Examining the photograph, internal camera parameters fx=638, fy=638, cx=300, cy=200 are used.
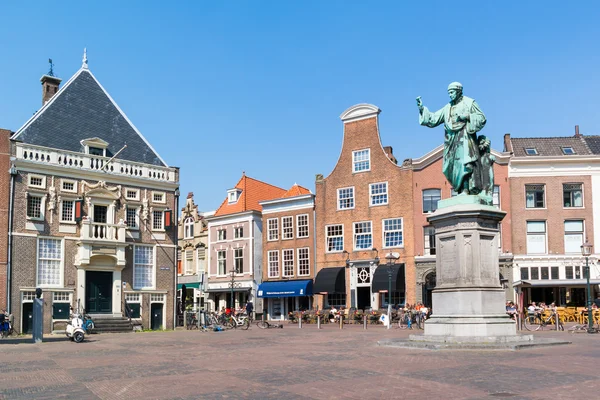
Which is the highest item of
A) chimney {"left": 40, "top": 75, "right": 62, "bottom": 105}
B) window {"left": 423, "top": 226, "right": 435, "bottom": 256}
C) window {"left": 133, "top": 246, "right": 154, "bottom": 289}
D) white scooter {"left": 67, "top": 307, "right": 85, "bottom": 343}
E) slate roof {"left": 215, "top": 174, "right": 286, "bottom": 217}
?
chimney {"left": 40, "top": 75, "right": 62, "bottom": 105}

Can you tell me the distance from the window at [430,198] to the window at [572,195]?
26.7ft

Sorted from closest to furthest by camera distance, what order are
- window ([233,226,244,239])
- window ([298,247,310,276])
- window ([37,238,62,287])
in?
window ([37,238,62,287]) < window ([298,247,310,276]) < window ([233,226,244,239])

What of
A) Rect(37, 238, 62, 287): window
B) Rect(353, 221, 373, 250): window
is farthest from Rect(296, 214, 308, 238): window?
Rect(37, 238, 62, 287): window

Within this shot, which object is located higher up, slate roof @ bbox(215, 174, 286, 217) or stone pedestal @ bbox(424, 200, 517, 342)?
slate roof @ bbox(215, 174, 286, 217)

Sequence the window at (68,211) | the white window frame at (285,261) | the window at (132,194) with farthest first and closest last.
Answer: the white window frame at (285,261) < the window at (132,194) < the window at (68,211)

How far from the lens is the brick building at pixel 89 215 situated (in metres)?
34.3

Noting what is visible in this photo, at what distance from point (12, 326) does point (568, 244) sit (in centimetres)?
3383

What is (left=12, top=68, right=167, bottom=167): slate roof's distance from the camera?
1438 inches

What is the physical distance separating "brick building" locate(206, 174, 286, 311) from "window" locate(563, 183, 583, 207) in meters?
23.6

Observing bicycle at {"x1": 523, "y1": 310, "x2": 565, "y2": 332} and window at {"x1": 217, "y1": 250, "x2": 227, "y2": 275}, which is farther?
window at {"x1": 217, "y1": 250, "x2": 227, "y2": 275}

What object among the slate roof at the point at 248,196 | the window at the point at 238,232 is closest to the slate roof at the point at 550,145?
the slate roof at the point at 248,196

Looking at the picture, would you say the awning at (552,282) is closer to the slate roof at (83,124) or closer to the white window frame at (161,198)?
the white window frame at (161,198)

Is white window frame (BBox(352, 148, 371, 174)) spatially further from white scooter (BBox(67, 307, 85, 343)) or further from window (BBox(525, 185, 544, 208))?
white scooter (BBox(67, 307, 85, 343))

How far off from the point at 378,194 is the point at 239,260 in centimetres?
1463
